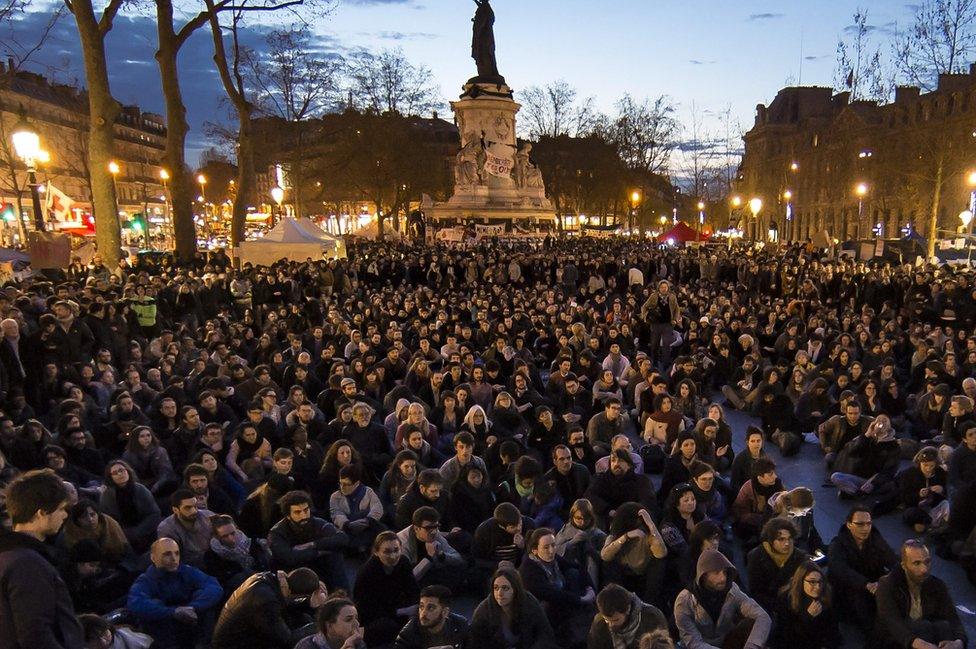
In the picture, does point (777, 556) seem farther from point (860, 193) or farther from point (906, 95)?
point (906, 95)

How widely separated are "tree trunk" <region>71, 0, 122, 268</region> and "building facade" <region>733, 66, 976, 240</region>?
24.5m

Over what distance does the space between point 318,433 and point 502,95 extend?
3495cm

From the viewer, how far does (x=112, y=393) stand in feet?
29.6

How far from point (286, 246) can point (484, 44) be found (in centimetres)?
2233

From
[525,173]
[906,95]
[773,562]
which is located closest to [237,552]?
[773,562]

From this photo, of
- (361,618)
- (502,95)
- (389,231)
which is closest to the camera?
(361,618)

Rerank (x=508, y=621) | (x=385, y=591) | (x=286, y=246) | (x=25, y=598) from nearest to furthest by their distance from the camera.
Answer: (x=25, y=598)
(x=508, y=621)
(x=385, y=591)
(x=286, y=246)

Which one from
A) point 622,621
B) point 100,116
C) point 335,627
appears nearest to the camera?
point 335,627

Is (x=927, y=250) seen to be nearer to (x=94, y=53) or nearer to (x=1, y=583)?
(x=94, y=53)

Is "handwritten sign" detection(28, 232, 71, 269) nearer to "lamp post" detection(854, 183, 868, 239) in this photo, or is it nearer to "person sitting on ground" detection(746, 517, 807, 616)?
"person sitting on ground" detection(746, 517, 807, 616)

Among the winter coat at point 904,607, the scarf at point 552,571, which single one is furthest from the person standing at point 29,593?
the winter coat at point 904,607

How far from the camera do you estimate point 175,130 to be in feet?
75.6

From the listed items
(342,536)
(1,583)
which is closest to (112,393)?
(342,536)

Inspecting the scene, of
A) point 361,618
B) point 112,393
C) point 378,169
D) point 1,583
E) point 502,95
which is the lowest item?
point 361,618
